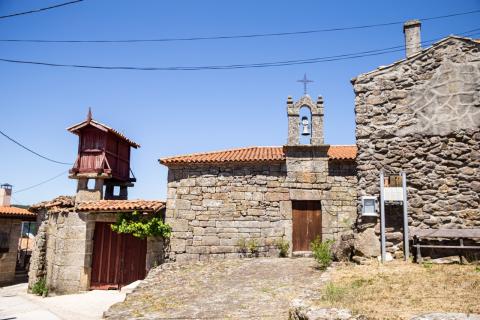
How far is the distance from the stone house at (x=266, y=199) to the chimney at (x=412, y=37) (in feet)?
10.4

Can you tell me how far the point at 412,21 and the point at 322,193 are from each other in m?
5.93

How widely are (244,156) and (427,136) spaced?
243 inches

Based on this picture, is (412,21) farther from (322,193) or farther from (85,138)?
(85,138)

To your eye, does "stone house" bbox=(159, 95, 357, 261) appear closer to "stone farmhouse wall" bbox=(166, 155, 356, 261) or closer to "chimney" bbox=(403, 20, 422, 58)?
"stone farmhouse wall" bbox=(166, 155, 356, 261)

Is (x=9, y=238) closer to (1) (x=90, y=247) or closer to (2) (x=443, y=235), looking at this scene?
(1) (x=90, y=247)

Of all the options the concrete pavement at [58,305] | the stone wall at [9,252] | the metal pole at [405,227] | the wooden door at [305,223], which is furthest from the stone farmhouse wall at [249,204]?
the stone wall at [9,252]

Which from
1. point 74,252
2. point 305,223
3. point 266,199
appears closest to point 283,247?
point 305,223

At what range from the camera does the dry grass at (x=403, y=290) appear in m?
4.60

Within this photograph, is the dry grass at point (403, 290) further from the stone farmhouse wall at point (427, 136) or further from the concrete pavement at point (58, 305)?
the concrete pavement at point (58, 305)

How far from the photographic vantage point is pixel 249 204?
1244cm

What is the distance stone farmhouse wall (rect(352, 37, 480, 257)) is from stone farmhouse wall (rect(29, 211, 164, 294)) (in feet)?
23.7

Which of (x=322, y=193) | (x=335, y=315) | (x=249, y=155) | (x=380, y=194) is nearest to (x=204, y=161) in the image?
(x=249, y=155)

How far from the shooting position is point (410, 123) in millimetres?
8734

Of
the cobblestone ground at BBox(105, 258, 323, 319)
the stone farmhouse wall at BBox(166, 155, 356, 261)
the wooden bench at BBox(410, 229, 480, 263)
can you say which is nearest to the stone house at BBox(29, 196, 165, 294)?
the stone farmhouse wall at BBox(166, 155, 356, 261)
